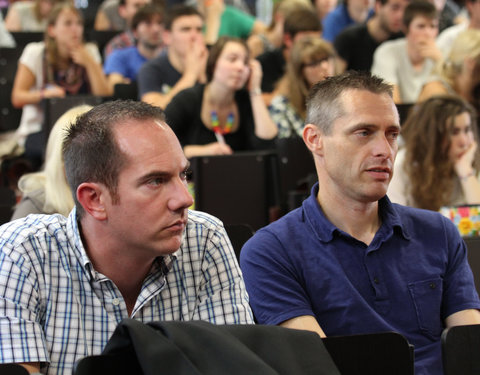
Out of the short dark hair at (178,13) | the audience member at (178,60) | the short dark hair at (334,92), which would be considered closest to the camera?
the short dark hair at (334,92)

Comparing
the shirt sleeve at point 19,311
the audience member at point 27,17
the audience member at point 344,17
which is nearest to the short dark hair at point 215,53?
the audience member at point 344,17

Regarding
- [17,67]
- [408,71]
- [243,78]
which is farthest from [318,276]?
[17,67]

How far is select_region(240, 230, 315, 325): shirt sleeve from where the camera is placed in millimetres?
2152

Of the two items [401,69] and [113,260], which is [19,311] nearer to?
[113,260]

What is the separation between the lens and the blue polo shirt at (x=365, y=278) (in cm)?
217

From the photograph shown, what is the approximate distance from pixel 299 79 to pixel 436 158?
1451 mm

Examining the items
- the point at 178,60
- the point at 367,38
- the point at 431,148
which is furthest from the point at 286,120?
the point at 367,38

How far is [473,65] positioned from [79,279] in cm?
388

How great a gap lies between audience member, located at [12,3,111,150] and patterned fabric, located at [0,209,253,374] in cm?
410

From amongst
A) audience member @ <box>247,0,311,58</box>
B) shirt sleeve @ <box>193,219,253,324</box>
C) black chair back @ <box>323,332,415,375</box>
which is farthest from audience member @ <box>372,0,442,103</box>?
black chair back @ <box>323,332,415,375</box>

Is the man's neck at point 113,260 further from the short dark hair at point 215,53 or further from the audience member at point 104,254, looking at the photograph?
the short dark hair at point 215,53

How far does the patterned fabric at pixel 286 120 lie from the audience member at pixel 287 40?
2.98ft

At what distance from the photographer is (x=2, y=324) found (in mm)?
1687

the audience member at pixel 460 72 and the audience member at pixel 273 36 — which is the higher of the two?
the audience member at pixel 273 36
